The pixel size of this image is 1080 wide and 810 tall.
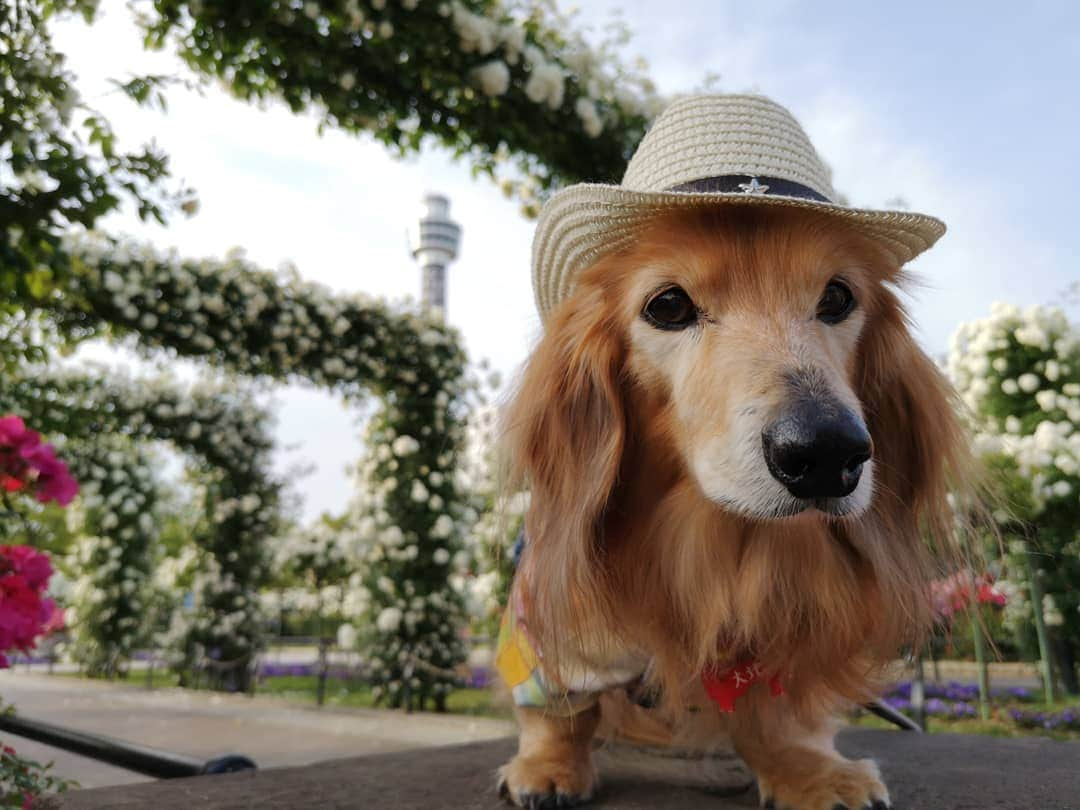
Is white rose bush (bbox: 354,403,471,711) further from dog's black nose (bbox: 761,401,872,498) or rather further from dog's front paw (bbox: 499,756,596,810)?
dog's black nose (bbox: 761,401,872,498)

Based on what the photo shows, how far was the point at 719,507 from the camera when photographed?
4.42ft

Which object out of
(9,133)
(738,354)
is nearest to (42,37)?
(9,133)

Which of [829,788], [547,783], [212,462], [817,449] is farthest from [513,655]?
[212,462]

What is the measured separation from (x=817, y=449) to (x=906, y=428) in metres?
0.62

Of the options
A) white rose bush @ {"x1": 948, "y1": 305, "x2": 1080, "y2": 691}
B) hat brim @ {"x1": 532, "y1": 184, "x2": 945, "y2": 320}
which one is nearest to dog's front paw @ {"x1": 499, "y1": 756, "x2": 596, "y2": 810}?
hat brim @ {"x1": 532, "y1": 184, "x2": 945, "y2": 320}

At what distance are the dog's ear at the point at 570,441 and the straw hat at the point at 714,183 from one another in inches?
5.6

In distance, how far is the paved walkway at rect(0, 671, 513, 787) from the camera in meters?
4.42

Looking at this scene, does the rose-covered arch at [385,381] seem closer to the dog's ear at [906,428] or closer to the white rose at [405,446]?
the white rose at [405,446]

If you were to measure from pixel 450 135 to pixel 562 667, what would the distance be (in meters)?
3.44

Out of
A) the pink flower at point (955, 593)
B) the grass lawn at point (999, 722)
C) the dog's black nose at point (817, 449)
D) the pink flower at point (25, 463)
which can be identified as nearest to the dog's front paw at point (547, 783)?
the pink flower at point (955, 593)

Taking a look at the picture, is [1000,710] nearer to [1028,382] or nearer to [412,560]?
[1028,382]

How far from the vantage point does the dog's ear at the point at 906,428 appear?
1.58 metres

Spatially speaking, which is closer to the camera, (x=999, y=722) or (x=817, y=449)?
(x=817, y=449)

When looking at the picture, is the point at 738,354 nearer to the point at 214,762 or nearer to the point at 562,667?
the point at 562,667
